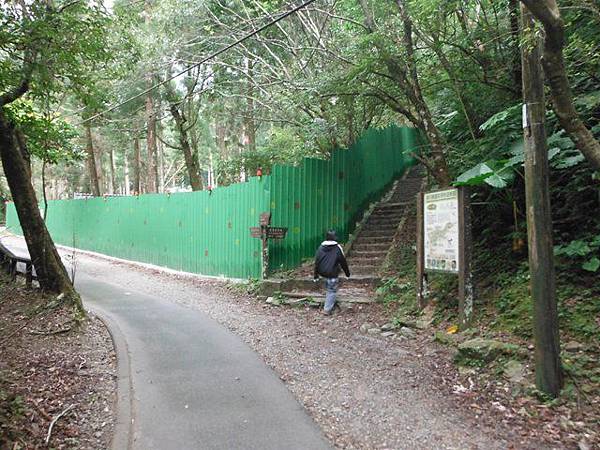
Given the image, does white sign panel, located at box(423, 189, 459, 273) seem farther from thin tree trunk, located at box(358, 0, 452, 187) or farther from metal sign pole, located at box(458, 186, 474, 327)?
thin tree trunk, located at box(358, 0, 452, 187)

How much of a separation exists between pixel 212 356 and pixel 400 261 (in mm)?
4855

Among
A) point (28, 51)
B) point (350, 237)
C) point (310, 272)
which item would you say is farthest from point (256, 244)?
point (28, 51)

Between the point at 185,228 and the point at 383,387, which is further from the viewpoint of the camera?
the point at 185,228

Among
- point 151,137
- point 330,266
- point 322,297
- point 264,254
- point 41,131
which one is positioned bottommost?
point 322,297

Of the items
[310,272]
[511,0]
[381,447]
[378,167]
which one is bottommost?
[381,447]

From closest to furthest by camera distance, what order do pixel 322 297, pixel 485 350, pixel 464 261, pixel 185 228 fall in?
pixel 485 350 < pixel 464 261 < pixel 322 297 < pixel 185 228

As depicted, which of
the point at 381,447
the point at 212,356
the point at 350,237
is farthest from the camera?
the point at 350,237

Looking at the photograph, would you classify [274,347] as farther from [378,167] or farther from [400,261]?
[378,167]

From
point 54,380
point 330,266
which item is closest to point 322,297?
point 330,266

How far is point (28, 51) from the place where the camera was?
6340 millimetres

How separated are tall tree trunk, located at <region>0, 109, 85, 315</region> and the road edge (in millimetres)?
1498

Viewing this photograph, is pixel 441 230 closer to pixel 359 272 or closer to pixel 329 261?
pixel 329 261

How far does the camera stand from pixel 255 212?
35.0 feet

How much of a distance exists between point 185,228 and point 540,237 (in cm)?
1119
